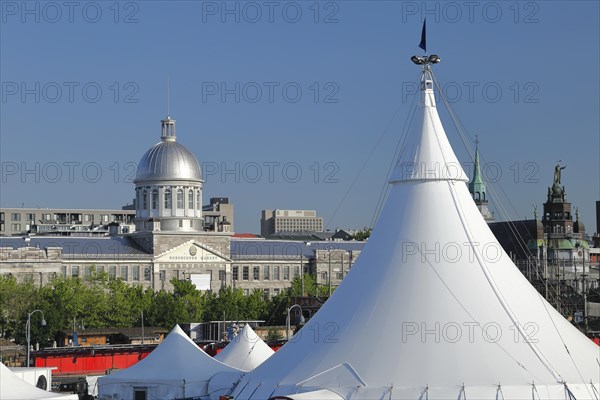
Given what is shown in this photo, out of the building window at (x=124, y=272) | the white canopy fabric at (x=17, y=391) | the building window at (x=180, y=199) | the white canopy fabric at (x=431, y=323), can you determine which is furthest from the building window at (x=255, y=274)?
the white canopy fabric at (x=17, y=391)

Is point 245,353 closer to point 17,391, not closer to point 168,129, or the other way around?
point 17,391

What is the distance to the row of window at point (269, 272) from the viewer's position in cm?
14825

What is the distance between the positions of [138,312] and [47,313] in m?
12.6

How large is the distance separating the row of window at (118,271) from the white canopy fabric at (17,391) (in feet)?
296

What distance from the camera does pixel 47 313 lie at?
104m

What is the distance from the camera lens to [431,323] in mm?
42062

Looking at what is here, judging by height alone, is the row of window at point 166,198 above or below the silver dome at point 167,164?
below

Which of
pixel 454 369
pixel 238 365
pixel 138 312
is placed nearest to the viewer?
pixel 454 369

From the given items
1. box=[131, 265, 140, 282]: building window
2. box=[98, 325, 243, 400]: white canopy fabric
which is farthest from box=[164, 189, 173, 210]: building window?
box=[98, 325, 243, 400]: white canopy fabric

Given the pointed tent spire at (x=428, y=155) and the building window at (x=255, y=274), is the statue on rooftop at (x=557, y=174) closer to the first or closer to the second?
the building window at (x=255, y=274)

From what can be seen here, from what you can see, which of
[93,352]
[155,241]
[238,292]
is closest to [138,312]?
[238,292]

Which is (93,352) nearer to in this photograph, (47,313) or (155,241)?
(47,313)

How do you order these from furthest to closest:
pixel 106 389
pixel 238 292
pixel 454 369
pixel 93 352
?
pixel 238 292 < pixel 93 352 < pixel 106 389 < pixel 454 369

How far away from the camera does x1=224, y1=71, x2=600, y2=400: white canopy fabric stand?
40.9 metres
